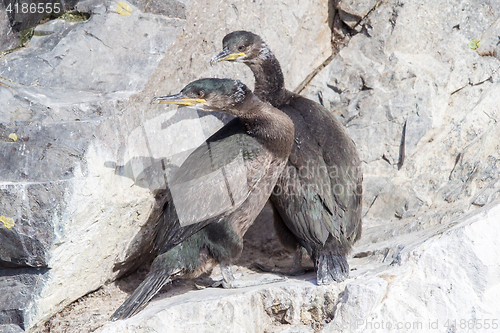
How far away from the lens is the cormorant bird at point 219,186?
3.82 m

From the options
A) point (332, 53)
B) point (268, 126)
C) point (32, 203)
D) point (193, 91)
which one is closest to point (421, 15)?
point (332, 53)

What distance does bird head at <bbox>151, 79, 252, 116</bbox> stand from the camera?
3779 millimetres

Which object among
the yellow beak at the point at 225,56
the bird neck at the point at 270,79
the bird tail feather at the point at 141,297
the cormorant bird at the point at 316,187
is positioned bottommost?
the bird tail feather at the point at 141,297

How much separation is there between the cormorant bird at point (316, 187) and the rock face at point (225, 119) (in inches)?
9.7

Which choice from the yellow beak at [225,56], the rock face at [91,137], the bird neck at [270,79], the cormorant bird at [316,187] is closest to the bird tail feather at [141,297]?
the rock face at [91,137]

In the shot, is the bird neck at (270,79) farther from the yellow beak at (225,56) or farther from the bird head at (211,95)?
the bird head at (211,95)

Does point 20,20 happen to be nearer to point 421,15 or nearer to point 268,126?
point 268,126

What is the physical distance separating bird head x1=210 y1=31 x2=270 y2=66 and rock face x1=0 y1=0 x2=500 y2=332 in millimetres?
355


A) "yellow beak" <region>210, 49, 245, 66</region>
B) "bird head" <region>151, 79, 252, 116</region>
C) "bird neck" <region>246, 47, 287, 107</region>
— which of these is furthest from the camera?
"bird neck" <region>246, 47, 287, 107</region>

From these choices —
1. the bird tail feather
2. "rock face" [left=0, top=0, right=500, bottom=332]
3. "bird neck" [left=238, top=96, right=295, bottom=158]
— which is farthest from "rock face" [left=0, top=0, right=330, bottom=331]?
"bird neck" [left=238, top=96, right=295, bottom=158]

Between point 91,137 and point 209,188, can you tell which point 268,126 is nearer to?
point 209,188

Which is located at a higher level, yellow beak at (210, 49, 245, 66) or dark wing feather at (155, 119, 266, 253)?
yellow beak at (210, 49, 245, 66)

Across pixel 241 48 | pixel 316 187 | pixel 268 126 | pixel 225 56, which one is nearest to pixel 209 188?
pixel 268 126

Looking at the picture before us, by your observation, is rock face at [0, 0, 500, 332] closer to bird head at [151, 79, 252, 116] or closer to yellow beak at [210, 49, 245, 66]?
yellow beak at [210, 49, 245, 66]
